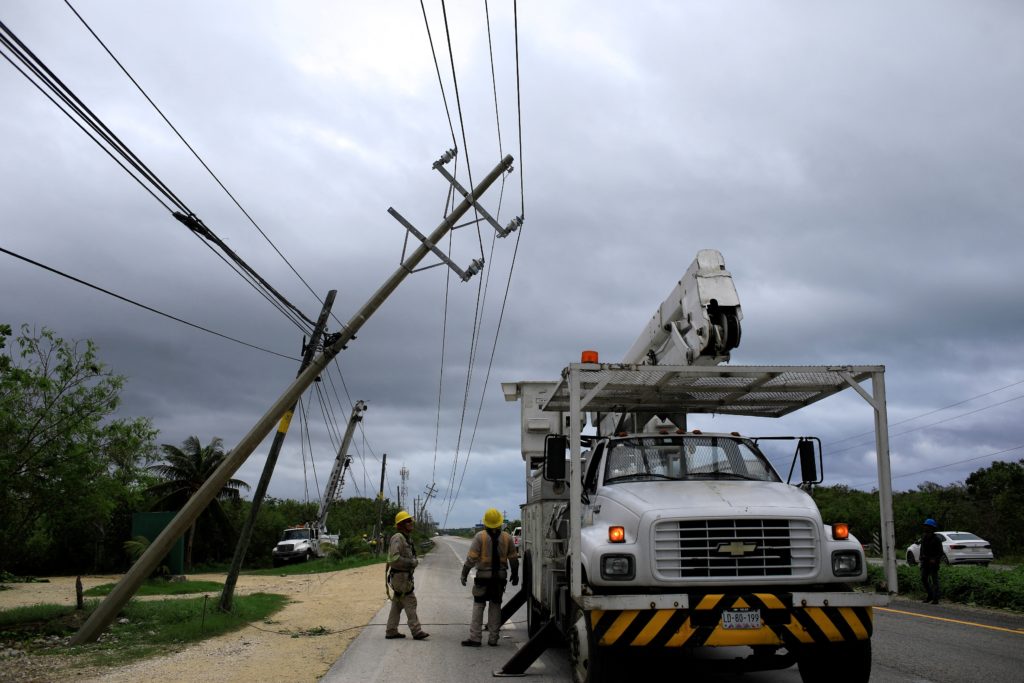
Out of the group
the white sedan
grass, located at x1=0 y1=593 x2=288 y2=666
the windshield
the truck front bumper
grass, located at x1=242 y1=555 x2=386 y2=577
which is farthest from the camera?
grass, located at x1=242 y1=555 x2=386 y2=577

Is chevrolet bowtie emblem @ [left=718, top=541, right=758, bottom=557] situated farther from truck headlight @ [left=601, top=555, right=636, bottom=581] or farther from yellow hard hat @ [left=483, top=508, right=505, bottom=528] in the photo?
yellow hard hat @ [left=483, top=508, right=505, bottom=528]

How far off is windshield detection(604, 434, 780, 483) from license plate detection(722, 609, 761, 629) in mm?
1654

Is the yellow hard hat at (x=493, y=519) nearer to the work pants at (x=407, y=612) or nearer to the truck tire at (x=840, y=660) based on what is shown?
the work pants at (x=407, y=612)

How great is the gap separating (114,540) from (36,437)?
108ft

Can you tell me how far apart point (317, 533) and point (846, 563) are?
4485 centimetres

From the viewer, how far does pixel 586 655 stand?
699 centimetres

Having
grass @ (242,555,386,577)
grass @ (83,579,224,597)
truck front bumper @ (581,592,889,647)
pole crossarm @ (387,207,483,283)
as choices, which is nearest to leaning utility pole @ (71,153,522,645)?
pole crossarm @ (387,207,483,283)

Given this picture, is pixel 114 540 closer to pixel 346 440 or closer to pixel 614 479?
pixel 346 440

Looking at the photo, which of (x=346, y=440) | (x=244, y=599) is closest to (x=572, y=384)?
(x=244, y=599)

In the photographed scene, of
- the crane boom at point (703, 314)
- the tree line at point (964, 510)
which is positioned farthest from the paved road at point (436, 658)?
the tree line at point (964, 510)

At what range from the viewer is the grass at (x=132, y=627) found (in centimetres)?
1167

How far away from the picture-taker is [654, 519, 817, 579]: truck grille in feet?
22.2

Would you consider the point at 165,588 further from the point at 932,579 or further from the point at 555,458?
the point at 555,458

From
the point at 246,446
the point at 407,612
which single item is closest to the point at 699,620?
the point at 407,612
